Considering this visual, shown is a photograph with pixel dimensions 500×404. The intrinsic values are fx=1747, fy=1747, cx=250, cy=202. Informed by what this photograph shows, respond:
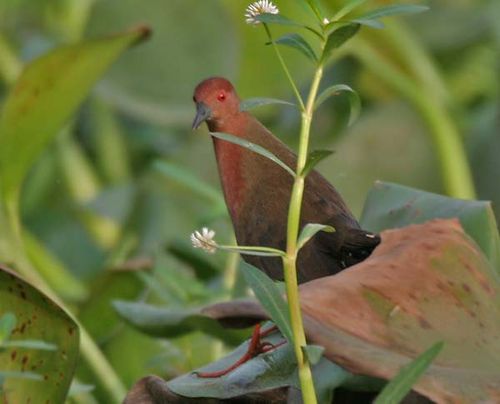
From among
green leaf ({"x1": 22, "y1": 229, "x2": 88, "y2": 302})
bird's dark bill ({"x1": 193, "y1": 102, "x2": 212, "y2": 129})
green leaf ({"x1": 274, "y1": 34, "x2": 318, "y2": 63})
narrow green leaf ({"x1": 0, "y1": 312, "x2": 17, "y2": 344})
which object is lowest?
green leaf ({"x1": 22, "y1": 229, "x2": 88, "y2": 302})

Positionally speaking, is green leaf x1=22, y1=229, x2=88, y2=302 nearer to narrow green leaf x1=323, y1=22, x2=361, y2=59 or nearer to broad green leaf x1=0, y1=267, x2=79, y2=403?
broad green leaf x1=0, y1=267, x2=79, y2=403

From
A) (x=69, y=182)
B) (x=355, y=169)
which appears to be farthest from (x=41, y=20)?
(x=355, y=169)

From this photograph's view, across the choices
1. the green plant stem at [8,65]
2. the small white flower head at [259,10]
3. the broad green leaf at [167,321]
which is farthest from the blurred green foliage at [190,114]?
the small white flower head at [259,10]

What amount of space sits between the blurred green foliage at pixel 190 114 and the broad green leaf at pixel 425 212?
1139 millimetres

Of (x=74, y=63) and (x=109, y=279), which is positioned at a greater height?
(x=74, y=63)

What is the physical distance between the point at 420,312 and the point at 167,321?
58 centimetres

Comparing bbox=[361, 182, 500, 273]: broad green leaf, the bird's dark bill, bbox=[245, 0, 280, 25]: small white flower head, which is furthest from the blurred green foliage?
bbox=[245, 0, 280, 25]: small white flower head

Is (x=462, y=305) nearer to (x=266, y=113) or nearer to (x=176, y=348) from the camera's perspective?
(x=176, y=348)

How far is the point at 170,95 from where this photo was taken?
15.1 ft

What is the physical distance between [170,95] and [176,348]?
2.05 metres

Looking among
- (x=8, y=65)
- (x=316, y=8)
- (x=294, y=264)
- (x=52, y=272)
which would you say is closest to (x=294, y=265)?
(x=294, y=264)

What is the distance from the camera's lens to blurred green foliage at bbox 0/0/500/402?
4129 mm

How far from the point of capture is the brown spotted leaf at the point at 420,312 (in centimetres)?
160

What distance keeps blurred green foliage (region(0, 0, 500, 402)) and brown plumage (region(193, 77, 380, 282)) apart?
2.61 feet
